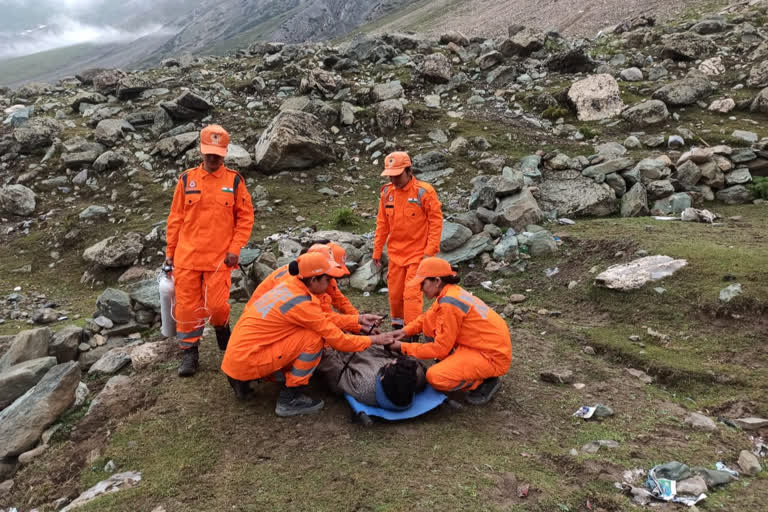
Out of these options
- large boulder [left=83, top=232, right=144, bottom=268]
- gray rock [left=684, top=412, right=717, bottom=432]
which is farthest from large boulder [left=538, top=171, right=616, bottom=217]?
large boulder [left=83, top=232, right=144, bottom=268]

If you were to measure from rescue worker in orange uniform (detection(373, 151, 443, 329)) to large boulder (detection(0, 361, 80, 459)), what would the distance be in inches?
140

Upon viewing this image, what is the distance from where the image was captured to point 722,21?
16.1 meters

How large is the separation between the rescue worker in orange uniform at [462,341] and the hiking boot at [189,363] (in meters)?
2.43

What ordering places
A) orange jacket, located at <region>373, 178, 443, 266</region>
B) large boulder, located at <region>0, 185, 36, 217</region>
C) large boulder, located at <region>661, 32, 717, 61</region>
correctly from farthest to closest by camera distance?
large boulder, located at <region>661, 32, 717, 61</region> → large boulder, located at <region>0, 185, 36, 217</region> → orange jacket, located at <region>373, 178, 443, 266</region>

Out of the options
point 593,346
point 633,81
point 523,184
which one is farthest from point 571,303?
point 633,81

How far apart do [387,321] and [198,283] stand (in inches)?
105

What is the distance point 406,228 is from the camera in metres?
5.75

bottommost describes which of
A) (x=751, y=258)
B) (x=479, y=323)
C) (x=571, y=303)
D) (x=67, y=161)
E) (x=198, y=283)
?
(x=571, y=303)

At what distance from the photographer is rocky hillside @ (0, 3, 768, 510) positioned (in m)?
6.95

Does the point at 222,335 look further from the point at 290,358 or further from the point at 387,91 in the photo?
the point at 387,91

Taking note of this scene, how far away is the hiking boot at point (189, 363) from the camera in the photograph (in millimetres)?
5035

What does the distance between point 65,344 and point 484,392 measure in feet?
17.0

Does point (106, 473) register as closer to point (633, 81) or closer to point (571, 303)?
point (571, 303)

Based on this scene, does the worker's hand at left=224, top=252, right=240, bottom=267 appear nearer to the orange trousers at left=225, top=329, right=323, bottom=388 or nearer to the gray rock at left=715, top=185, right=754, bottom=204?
the orange trousers at left=225, top=329, right=323, bottom=388
